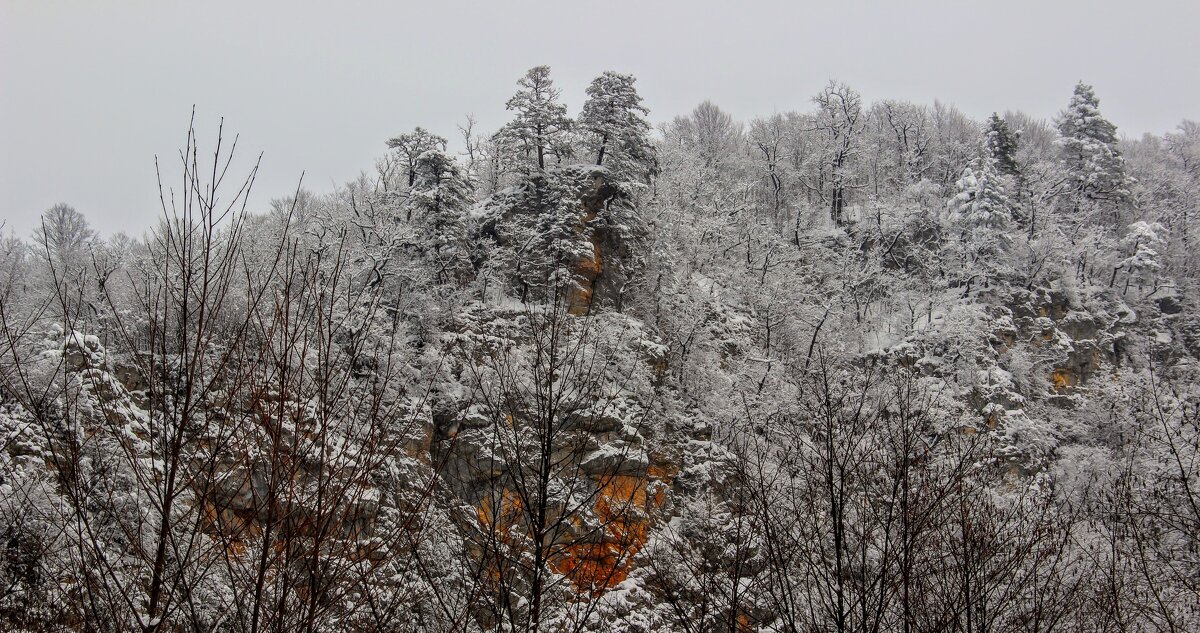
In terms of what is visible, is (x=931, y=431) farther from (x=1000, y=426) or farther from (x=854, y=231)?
(x=854, y=231)

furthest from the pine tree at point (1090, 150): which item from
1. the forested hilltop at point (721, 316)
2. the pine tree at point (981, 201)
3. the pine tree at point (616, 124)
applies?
the pine tree at point (616, 124)

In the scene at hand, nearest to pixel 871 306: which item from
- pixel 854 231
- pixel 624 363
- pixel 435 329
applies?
pixel 854 231

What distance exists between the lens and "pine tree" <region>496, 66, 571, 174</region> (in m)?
25.1

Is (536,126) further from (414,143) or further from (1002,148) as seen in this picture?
(1002,148)

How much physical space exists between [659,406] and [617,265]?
6.84 metres

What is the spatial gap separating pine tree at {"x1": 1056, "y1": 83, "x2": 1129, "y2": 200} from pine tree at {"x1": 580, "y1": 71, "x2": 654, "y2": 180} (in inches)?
1242

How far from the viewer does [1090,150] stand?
3891 centimetres

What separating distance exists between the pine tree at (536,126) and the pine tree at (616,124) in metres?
1.13

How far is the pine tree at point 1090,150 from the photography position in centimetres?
3866

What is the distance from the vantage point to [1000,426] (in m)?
24.7

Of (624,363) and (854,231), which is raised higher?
(854,231)

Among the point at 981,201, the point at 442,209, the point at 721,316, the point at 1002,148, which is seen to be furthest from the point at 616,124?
the point at 1002,148

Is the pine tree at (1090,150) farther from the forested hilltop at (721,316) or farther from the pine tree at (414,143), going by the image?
the pine tree at (414,143)

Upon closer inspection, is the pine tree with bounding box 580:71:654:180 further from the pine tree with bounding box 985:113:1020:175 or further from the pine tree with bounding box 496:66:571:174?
the pine tree with bounding box 985:113:1020:175
